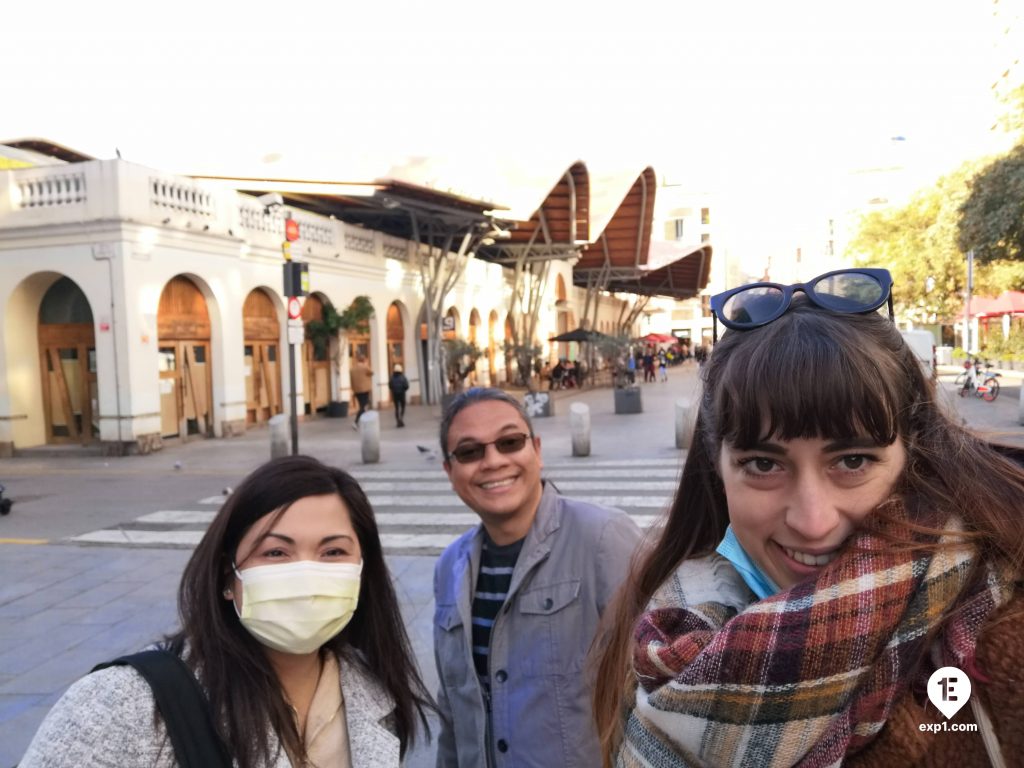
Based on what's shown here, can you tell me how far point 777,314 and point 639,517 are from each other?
24.3ft

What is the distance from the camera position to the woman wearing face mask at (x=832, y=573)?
898 millimetres

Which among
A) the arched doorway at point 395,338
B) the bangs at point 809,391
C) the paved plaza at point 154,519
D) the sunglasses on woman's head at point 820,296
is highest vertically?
the arched doorway at point 395,338

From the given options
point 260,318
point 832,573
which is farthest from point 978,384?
point 832,573

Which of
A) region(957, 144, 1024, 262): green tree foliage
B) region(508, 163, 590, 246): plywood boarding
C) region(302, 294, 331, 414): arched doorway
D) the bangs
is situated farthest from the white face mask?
region(508, 163, 590, 246): plywood boarding

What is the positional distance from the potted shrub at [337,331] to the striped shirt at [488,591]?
66.7ft

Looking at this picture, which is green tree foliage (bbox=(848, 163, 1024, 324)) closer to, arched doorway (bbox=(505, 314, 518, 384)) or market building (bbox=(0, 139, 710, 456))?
arched doorway (bbox=(505, 314, 518, 384))

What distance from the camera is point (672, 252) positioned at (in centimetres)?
4869

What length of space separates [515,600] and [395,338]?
25.1 meters

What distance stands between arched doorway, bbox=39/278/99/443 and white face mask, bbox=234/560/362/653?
17.4 meters

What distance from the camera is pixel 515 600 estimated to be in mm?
2287

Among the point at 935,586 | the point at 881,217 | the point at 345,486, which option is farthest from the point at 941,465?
the point at 881,217

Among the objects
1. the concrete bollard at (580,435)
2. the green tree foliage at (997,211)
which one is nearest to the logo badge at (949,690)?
the concrete bollard at (580,435)

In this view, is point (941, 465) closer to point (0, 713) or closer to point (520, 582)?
point (520, 582)

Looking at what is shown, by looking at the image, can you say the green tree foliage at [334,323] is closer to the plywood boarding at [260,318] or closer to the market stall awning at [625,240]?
the plywood boarding at [260,318]
